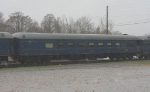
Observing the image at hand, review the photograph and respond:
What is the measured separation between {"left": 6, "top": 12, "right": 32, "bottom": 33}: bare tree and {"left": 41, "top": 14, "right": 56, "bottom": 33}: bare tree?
18.2ft

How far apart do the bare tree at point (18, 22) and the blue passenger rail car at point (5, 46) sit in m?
59.1

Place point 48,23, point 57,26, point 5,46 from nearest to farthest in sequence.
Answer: point 5,46
point 57,26
point 48,23

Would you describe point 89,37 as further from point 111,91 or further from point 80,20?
point 80,20

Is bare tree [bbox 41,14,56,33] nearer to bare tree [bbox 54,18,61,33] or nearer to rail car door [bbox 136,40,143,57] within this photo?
bare tree [bbox 54,18,61,33]

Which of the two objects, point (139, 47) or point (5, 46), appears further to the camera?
point (139, 47)

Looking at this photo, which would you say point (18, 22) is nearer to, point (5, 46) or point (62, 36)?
point (62, 36)

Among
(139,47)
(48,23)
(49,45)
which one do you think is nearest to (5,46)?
(49,45)

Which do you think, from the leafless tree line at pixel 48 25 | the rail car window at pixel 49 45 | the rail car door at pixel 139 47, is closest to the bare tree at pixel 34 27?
the leafless tree line at pixel 48 25

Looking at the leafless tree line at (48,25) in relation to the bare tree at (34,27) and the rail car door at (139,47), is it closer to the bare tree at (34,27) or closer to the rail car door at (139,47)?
the bare tree at (34,27)

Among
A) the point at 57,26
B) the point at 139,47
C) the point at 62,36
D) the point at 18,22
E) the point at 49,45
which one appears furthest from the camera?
the point at 57,26

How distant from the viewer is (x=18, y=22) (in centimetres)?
8694

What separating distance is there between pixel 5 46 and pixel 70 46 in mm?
8105

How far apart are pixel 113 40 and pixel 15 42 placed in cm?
1414

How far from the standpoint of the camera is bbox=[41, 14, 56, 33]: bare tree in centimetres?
9100
